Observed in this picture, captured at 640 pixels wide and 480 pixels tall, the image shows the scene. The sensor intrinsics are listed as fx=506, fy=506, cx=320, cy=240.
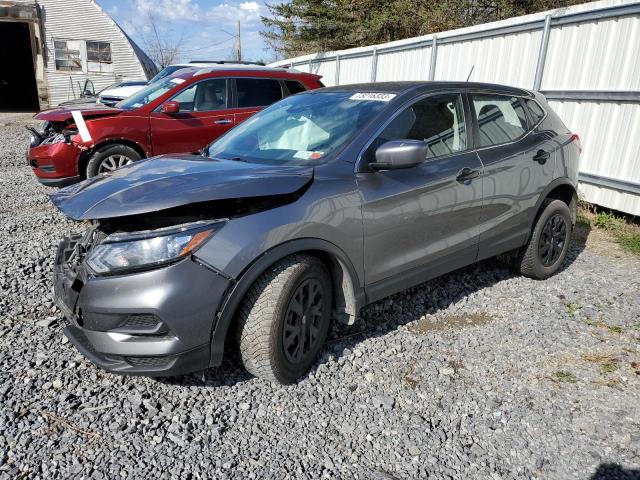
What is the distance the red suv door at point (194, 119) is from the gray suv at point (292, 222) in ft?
10.9

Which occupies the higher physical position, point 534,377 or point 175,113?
point 175,113

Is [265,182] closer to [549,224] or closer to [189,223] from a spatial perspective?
[189,223]

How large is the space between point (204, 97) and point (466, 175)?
491 cm

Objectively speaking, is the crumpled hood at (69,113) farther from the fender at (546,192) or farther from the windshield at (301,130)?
the fender at (546,192)

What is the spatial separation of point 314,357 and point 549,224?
2.65 metres

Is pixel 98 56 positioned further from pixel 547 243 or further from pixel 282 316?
pixel 282 316

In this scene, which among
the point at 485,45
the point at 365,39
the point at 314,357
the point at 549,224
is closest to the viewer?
the point at 314,357

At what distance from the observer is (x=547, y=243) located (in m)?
4.52

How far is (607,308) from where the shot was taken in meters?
4.09

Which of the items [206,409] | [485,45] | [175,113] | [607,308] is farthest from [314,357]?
[485,45]

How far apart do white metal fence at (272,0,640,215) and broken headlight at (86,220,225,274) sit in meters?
5.54

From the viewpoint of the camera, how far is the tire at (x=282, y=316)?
2.62 m

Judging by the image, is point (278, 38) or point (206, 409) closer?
point (206, 409)

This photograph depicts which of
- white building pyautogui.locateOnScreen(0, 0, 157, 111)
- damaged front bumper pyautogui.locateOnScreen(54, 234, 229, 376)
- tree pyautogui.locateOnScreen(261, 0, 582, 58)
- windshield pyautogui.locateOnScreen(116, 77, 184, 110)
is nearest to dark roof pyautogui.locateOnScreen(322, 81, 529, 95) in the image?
damaged front bumper pyautogui.locateOnScreen(54, 234, 229, 376)
